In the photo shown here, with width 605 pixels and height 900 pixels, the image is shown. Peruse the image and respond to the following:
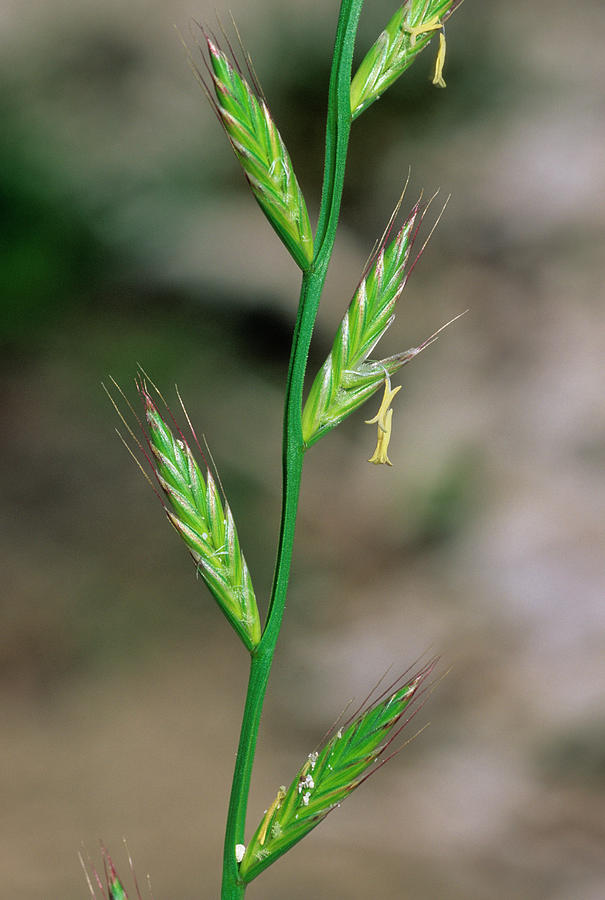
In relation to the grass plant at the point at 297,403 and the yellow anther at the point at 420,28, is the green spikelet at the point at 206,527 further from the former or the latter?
the yellow anther at the point at 420,28

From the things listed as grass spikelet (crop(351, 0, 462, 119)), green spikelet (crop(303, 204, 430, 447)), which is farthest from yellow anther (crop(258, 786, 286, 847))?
grass spikelet (crop(351, 0, 462, 119))

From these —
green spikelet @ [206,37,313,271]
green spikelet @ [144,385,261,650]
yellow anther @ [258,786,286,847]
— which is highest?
green spikelet @ [206,37,313,271]

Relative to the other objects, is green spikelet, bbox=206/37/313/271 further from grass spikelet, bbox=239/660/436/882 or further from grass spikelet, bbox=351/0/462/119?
grass spikelet, bbox=239/660/436/882

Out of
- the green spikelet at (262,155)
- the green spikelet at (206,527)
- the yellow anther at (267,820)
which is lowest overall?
the yellow anther at (267,820)

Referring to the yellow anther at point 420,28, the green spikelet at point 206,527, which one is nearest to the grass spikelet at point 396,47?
the yellow anther at point 420,28

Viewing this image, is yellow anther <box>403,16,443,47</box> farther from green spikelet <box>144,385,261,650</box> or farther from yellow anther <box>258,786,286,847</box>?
yellow anther <box>258,786,286,847</box>

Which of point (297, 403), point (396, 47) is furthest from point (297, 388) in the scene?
point (396, 47)

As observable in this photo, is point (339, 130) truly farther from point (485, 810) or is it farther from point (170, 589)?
point (170, 589)

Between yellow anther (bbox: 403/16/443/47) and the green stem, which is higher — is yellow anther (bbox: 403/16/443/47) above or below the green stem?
above
